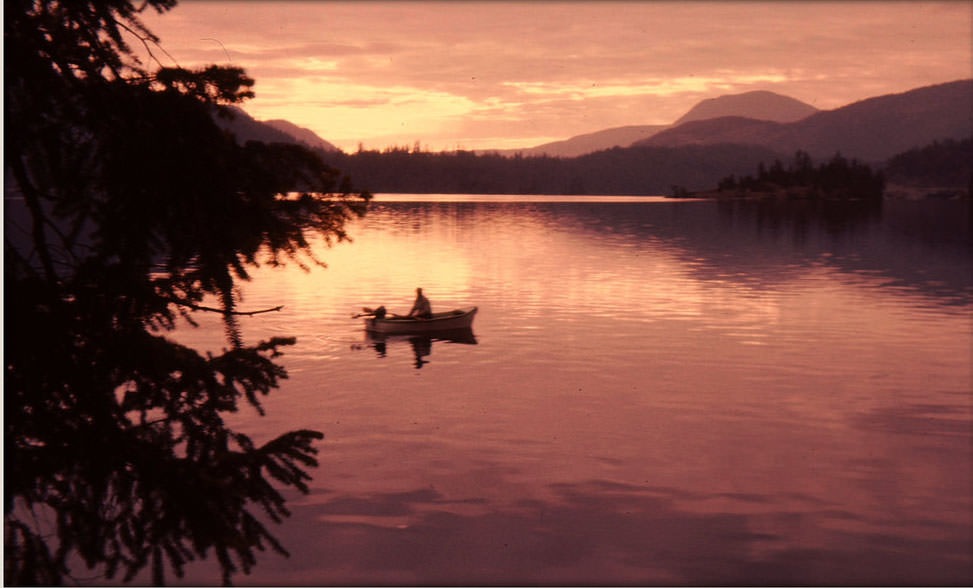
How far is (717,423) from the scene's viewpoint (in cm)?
2183

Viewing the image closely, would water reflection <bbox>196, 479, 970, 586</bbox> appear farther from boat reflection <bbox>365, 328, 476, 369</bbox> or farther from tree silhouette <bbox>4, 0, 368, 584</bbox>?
boat reflection <bbox>365, 328, 476, 369</bbox>

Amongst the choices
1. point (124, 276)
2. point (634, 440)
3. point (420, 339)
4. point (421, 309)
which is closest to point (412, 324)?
point (420, 339)

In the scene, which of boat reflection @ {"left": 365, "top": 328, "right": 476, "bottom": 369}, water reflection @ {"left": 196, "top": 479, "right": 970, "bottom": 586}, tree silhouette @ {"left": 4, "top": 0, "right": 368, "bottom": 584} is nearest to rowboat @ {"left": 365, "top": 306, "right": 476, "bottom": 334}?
boat reflection @ {"left": 365, "top": 328, "right": 476, "bottom": 369}

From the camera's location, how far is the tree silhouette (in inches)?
244

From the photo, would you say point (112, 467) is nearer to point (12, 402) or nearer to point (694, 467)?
point (12, 402)

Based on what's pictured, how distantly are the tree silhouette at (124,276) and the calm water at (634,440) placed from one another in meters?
7.12

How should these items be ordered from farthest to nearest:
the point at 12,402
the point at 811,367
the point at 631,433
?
the point at 811,367
the point at 631,433
the point at 12,402

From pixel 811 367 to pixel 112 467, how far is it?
25955mm

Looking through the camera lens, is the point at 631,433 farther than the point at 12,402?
Yes

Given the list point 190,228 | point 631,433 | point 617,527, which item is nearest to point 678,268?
point 631,433

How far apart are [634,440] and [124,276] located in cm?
1534

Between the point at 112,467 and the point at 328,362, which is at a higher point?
the point at 112,467

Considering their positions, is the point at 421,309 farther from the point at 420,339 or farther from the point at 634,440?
the point at 634,440

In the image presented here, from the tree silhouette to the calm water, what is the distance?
712 centimetres
